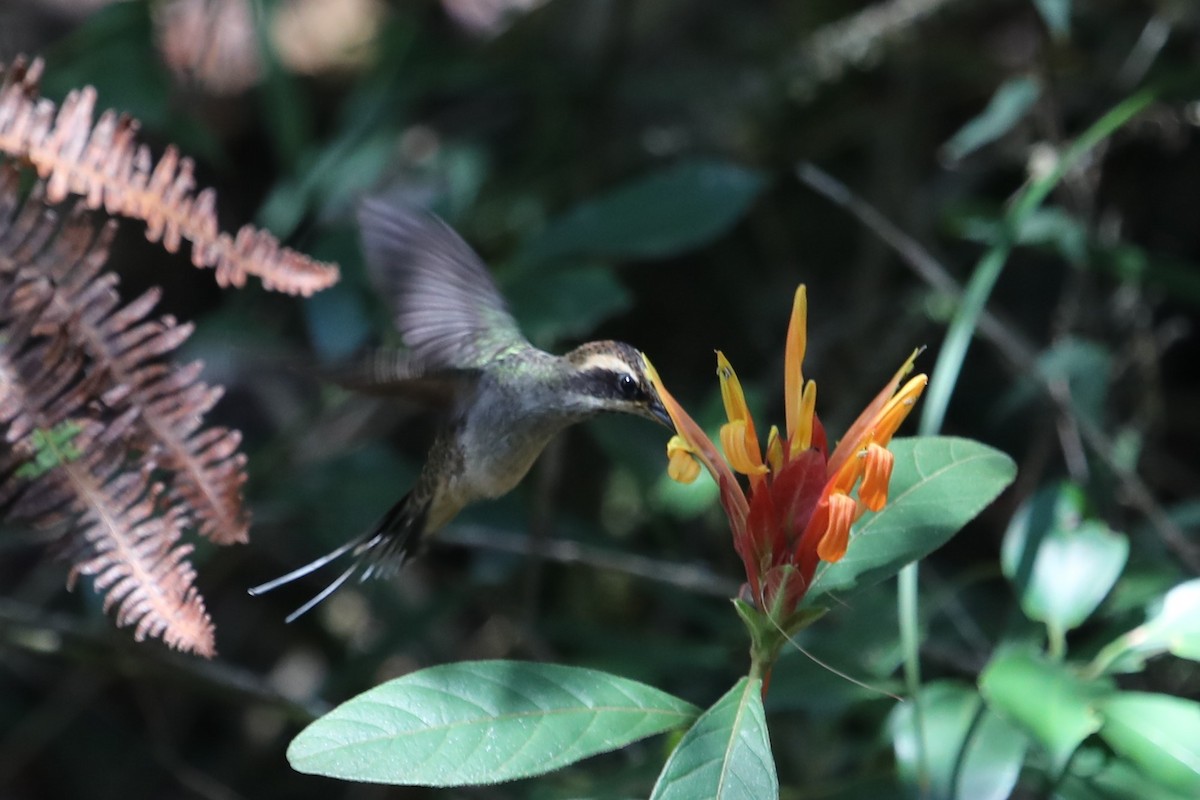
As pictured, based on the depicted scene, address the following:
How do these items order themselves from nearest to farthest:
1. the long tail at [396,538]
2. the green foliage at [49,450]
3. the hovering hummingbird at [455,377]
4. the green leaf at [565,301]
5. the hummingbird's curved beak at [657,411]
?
the green foliage at [49,450] < the hummingbird's curved beak at [657,411] < the hovering hummingbird at [455,377] < the long tail at [396,538] < the green leaf at [565,301]

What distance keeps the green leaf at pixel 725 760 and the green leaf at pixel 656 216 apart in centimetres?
109

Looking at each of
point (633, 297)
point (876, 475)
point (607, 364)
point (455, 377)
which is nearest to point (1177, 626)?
point (876, 475)

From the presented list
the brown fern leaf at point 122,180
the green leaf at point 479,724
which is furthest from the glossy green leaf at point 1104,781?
the brown fern leaf at point 122,180

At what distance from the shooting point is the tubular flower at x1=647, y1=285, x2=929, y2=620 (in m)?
0.91

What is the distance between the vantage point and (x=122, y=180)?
1012 millimetres

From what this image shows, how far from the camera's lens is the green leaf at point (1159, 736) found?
107 centimetres

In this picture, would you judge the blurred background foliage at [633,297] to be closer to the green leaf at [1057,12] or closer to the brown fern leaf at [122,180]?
the green leaf at [1057,12]

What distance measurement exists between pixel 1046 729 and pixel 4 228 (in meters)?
0.97

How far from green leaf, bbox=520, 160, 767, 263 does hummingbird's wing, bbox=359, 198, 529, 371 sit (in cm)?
54

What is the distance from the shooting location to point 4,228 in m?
1.02

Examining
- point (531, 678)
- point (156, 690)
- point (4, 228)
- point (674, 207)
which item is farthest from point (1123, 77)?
point (156, 690)

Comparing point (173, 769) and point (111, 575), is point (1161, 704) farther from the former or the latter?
point (173, 769)

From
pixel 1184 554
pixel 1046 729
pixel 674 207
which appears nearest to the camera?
pixel 1046 729

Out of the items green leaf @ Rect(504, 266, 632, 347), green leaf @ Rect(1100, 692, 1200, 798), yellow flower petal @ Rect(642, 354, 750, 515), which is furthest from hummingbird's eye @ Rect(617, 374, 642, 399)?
green leaf @ Rect(504, 266, 632, 347)
